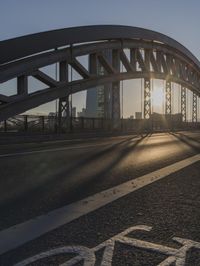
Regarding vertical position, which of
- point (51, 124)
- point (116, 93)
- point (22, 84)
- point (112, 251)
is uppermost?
point (116, 93)

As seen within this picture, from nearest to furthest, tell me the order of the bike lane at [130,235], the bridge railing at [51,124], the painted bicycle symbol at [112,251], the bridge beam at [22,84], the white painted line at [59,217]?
the painted bicycle symbol at [112,251], the bike lane at [130,235], the white painted line at [59,217], the bridge railing at [51,124], the bridge beam at [22,84]

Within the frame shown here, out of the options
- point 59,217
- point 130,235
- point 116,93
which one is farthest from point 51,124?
point 130,235

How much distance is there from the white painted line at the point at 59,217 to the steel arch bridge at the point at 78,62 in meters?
25.5

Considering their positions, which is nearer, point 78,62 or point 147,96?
point 78,62

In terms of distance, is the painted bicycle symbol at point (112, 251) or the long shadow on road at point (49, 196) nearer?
the painted bicycle symbol at point (112, 251)

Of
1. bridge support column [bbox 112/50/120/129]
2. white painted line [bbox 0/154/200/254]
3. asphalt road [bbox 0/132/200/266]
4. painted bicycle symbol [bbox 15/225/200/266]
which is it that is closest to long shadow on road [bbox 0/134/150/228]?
asphalt road [bbox 0/132/200/266]

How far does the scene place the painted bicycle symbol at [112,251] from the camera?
438 centimetres

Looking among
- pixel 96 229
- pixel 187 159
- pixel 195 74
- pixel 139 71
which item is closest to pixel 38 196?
pixel 96 229

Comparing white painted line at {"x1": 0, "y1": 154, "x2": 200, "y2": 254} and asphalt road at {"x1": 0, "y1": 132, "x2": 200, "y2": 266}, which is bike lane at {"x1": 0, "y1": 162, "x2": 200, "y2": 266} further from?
white painted line at {"x1": 0, "y1": 154, "x2": 200, "y2": 254}

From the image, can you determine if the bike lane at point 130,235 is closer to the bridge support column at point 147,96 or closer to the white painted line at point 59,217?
the white painted line at point 59,217

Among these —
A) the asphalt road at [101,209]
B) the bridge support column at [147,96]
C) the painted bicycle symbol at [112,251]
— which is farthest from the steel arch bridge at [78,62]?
the painted bicycle symbol at [112,251]

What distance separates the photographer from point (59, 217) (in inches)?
244

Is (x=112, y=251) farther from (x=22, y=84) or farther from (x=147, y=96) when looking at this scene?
(x=147, y=96)

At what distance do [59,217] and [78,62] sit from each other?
117 ft
